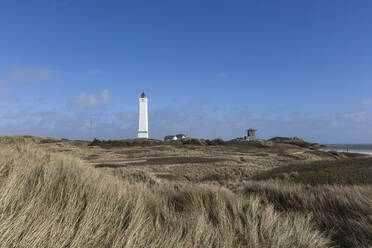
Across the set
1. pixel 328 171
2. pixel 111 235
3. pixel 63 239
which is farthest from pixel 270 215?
pixel 328 171

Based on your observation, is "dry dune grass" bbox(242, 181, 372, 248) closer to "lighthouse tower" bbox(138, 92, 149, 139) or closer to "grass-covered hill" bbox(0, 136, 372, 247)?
"grass-covered hill" bbox(0, 136, 372, 247)

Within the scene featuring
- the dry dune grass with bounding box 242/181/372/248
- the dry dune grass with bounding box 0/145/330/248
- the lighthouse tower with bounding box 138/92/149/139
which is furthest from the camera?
the lighthouse tower with bounding box 138/92/149/139

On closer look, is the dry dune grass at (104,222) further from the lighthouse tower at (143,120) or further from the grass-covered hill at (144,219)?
the lighthouse tower at (143,120)

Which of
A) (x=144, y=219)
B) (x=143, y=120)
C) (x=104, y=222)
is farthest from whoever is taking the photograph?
(x=143, y=120)

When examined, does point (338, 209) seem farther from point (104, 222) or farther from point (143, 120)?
point (143, 120)

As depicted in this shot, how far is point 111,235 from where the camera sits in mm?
3467

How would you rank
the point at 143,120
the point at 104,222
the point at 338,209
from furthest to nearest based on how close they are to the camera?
the point at 143,120 → the point at 338,209 → the point at 104,222

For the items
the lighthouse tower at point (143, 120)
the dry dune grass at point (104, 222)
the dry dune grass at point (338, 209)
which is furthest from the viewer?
the lighthouse tower at point (143, 120)

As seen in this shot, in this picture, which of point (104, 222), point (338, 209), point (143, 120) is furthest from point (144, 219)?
point (143, 120)

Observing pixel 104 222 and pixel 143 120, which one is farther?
pixel 143 120

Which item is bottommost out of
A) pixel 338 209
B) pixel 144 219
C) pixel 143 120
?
pixel 338 209

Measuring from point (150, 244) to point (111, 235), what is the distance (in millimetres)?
575

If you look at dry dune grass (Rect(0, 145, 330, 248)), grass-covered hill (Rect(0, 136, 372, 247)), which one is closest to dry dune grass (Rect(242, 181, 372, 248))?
grass-covered hill (Rect(0, 136, 372, 247))

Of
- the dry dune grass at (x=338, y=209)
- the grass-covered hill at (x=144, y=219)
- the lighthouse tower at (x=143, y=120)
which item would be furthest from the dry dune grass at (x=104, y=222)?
the lighthouse tower at (x=143, y=120)
